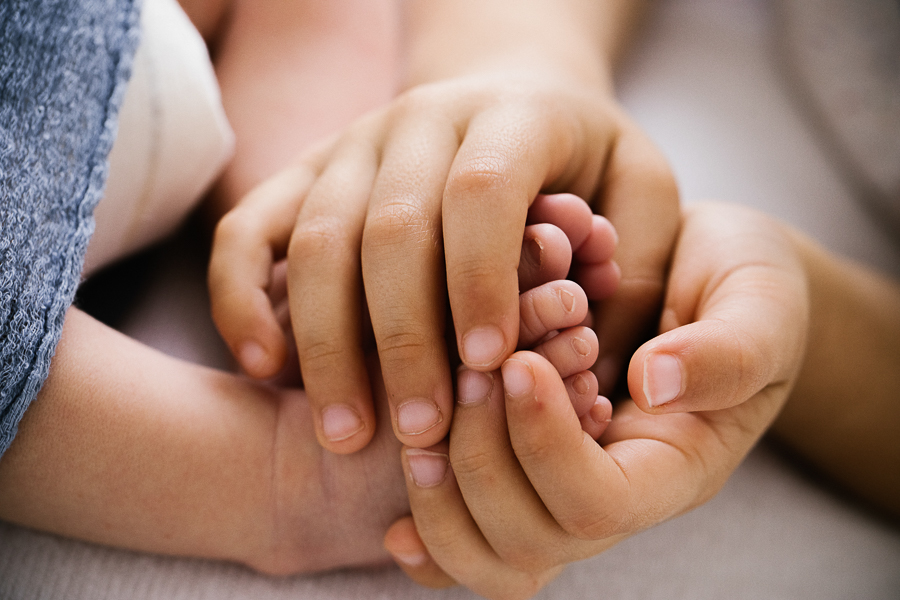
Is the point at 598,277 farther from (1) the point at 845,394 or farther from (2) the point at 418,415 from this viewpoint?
(1) the point at 845,394

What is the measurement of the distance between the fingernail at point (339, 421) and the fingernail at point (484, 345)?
0.37ft

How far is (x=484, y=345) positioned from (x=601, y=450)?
101 millimetres

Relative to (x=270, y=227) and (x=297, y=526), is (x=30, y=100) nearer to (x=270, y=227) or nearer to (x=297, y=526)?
(x=270, y=227)

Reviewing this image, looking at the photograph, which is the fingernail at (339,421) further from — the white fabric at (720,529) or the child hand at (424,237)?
the white fabric at (720,529)

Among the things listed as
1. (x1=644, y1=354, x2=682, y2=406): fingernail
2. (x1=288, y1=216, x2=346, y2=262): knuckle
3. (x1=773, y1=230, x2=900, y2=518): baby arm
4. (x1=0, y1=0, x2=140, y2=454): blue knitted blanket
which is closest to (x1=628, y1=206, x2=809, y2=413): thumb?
(x1=644, y1=354, x2=682, y2=406): fingernail

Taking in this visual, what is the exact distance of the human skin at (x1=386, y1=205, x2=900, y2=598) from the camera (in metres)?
0.36

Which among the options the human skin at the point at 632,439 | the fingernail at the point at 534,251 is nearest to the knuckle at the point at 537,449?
the human skin at the point at 632,439

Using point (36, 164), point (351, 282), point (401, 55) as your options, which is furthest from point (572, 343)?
point (401, 55)

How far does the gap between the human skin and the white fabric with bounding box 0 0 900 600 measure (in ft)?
0.29

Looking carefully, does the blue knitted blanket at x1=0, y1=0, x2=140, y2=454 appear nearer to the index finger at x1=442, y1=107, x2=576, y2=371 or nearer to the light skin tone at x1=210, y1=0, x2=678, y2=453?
the light skin tone at x1=210, y1=0, x2=678, y2=453

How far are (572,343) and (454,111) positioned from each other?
8.4 inches

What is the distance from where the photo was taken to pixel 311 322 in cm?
42

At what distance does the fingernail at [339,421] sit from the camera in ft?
1.41

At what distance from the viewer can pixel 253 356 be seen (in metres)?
0.47
